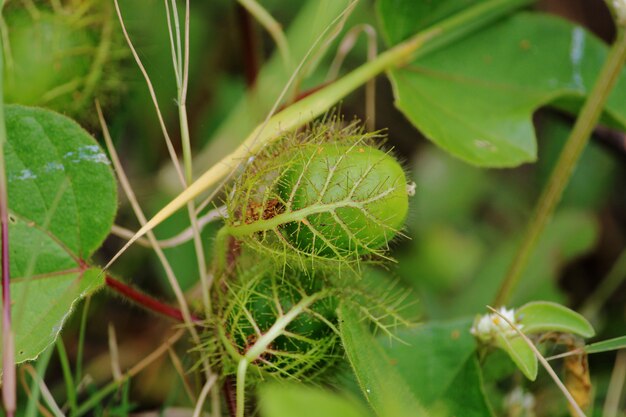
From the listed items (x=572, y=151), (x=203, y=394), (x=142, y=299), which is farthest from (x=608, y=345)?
(x=142, y=299)

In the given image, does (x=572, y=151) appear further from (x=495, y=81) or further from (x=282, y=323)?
(x=282, y=323)

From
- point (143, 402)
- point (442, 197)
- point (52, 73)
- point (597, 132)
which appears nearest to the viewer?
point (52, 73)

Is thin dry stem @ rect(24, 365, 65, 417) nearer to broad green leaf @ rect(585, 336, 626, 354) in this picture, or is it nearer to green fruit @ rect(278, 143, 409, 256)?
green fruit @ rect(278, 143, 409, 256)

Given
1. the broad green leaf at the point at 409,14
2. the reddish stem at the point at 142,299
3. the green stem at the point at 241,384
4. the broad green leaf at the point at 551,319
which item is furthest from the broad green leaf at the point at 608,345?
the broad green leaf at the point at 409,14

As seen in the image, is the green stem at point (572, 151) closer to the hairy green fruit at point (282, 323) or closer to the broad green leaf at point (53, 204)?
the hairy green fruit at point (282, 323)

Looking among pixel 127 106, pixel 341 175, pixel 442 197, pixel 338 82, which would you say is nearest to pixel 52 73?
pixel 127 106

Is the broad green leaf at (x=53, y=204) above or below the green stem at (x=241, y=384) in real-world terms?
above

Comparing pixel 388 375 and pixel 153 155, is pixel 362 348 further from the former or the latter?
pixel 153 155
